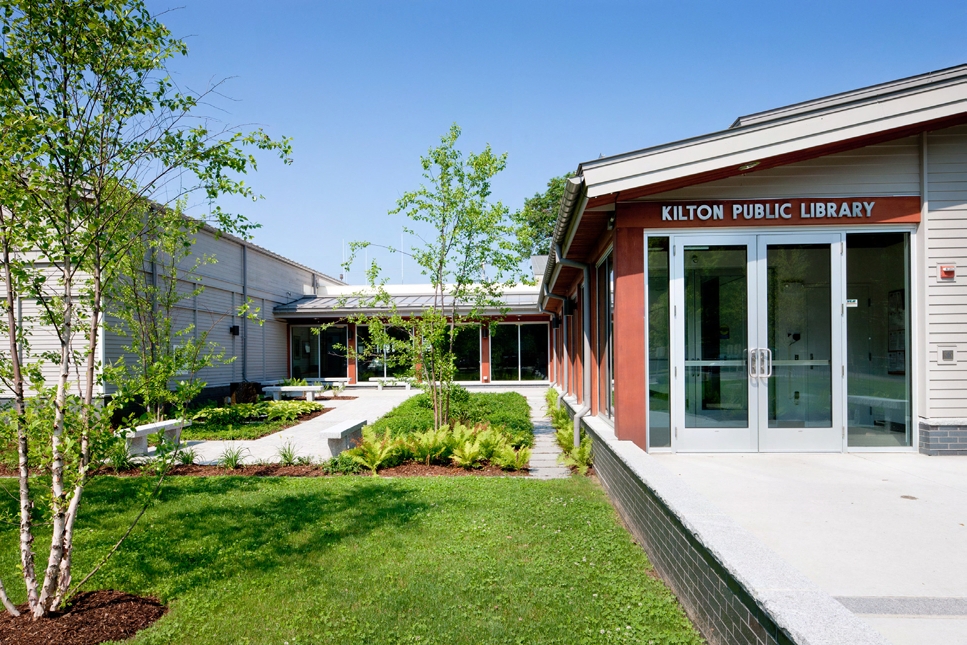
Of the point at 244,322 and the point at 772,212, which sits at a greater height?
the point at 772,212

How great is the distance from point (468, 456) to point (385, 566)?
368cm

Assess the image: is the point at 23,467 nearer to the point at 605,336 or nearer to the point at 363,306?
the point at 605,336

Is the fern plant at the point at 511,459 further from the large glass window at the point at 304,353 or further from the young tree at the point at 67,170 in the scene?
the large glass window at the point at 304,353

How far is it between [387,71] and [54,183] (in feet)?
22.6

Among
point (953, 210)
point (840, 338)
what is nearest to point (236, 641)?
point (840, 338)

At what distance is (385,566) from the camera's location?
14.5 ft

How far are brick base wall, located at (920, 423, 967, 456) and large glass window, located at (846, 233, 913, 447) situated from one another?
213 millimetres

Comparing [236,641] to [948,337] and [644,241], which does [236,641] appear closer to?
[644,241]

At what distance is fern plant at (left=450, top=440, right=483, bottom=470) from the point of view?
808 cm

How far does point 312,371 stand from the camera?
2480cm

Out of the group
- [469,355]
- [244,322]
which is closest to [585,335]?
[244,322]

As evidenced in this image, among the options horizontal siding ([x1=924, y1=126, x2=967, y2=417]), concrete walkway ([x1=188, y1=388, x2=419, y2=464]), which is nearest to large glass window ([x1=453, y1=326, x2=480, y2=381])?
concrete walkway ([x1=188, y1=388, x2=419, y2=464])

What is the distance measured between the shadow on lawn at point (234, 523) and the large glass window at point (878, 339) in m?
4.97

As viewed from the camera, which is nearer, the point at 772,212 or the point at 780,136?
the point at 780,136
